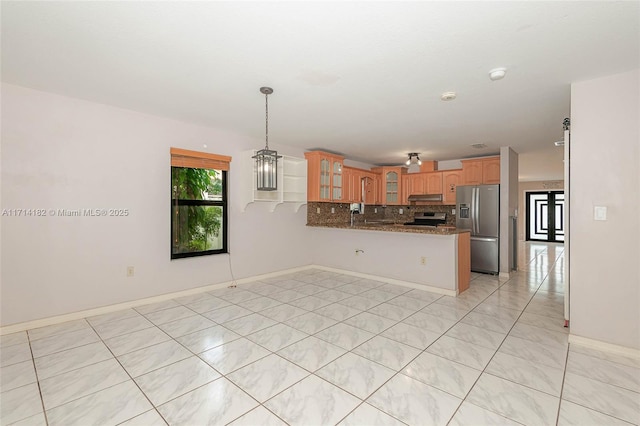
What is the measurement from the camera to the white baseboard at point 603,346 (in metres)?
2.51

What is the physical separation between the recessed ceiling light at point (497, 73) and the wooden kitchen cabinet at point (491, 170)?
385 centimetres

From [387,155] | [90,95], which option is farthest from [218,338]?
[387,155]

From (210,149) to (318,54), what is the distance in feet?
8.99

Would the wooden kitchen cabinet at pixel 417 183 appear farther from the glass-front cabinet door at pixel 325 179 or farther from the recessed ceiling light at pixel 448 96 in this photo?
the recessed ceiling light at pixel 448 96

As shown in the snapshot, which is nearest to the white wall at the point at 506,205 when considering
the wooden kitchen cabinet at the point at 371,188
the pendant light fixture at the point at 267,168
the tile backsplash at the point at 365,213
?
the tile backsplash at the point at 365,213

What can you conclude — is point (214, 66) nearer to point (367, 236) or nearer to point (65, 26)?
point (65, 26)

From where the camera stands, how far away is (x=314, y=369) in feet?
7.48

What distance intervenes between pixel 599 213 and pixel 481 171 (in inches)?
143

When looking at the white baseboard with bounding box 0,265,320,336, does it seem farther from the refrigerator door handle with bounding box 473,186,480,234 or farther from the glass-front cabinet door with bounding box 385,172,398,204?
the refrigerator door handle with bounding box 473,186,480,234

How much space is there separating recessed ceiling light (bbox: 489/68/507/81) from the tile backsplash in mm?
4045

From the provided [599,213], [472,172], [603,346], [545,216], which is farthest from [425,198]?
[545,216]

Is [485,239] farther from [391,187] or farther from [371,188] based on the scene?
[371,188]

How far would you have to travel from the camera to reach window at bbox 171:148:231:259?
418cm

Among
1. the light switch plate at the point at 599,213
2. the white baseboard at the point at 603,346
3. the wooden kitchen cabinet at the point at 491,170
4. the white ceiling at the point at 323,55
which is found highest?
the white ceiling at the point at 323,55
